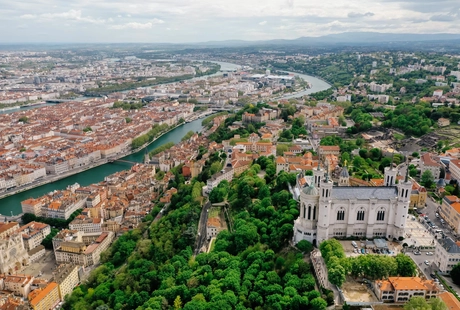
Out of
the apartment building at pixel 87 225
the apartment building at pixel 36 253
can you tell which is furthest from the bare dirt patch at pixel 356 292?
the apartment building at pixel 36 253

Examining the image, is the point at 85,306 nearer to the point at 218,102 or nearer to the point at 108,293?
the point at 108,293

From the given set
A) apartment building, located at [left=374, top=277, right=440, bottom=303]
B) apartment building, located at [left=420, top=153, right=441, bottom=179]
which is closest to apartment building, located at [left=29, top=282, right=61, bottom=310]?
apartment building, located at [left=374, top=277, right=440, bottom=303]

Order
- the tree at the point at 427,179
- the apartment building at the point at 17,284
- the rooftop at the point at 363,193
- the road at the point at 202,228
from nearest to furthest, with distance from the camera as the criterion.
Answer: the rooftop at the point at 363,193, the apartment building at the point at 17,284, the road at the point at 202,228, the tree at the point at 427,179

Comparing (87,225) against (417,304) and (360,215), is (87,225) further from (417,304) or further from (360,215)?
(417,304)

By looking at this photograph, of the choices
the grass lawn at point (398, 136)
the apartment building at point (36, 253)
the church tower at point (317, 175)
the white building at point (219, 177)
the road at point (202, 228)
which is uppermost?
the church tower at point (317, 175)

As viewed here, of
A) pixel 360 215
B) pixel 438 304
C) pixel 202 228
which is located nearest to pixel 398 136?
pixel 360 215

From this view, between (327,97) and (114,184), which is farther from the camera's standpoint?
(327,97)

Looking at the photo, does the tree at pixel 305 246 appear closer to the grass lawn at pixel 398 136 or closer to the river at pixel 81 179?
the river at pixel 81 179

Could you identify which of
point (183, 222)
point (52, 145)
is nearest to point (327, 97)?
point (52, 145)
